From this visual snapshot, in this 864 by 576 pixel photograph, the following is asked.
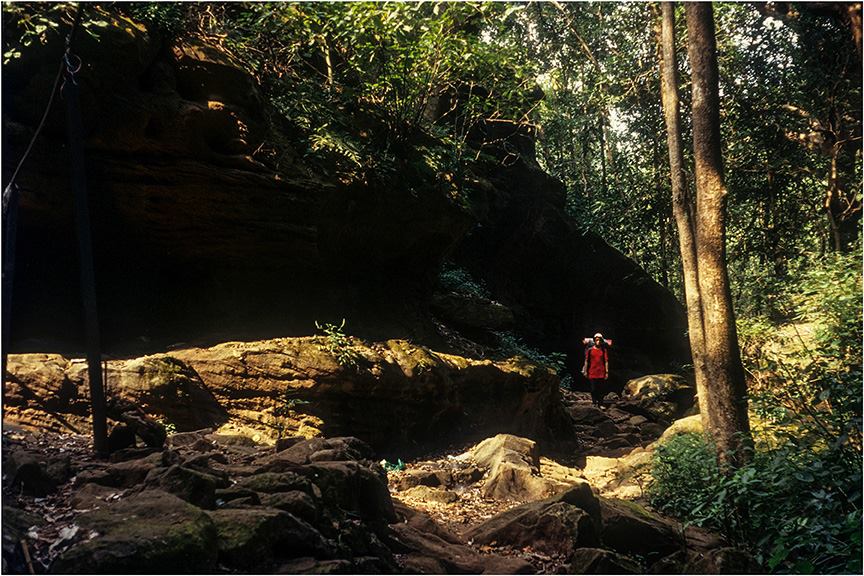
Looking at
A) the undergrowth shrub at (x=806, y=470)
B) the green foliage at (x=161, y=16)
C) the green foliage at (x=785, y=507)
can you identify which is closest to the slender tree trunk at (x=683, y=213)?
the undergrowth shrub at (x=806, y=470)

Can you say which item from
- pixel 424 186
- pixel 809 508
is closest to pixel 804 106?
pixel 424 186

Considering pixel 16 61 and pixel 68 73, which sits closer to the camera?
pixel 68 73

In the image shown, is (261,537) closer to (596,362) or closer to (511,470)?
(511,470)

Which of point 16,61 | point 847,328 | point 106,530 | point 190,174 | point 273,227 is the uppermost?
point 16,61

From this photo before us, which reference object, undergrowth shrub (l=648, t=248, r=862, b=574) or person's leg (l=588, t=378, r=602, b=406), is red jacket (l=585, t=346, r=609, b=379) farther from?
undergrowth shrub (l=648, t=248, r=862, b=574)

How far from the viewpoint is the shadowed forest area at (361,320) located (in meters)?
5.38

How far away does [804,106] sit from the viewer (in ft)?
46.4

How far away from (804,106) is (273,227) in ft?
39.9

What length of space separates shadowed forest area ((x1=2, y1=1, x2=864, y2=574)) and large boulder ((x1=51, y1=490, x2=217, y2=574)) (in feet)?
0.06

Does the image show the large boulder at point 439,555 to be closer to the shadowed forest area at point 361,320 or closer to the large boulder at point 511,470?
the shadowed forest area at point 361,320

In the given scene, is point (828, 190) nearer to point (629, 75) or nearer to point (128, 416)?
point (629, 75)

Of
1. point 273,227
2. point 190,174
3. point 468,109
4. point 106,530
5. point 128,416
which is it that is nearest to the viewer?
point 106,530

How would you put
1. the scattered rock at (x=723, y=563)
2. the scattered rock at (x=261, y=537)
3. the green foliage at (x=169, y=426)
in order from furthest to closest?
the green foliage at (x=169, y=426), the scattered rock at (x=723, y=563), the scattered rock at (x=261, y=537)

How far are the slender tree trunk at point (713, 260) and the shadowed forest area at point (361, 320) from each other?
4 cm
